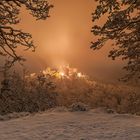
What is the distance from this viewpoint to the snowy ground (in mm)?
12188

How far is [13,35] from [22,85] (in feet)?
78.1

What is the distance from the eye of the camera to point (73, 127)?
531 inches

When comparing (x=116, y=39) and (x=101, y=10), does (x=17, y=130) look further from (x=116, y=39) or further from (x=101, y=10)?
(x=116, y=39)

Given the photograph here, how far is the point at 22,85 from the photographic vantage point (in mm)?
47219

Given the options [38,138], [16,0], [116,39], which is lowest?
[38,138]

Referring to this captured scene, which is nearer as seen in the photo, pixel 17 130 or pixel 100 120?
pixel 17 130

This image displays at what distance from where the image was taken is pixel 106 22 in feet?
70.1

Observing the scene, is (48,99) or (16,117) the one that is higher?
(48,99)

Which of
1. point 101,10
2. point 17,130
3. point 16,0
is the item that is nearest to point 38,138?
point 17,130

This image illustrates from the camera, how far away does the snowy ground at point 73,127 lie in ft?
40.0

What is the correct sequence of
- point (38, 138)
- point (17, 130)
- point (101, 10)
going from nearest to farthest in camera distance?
1. point (38, 138)
2. point (17, 130)
3. point (101, 10)

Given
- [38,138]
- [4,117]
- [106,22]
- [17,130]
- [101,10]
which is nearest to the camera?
[38,138]

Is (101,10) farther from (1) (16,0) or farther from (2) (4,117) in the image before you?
(2) (4,117)

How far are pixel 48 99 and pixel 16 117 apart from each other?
93.9 feet
